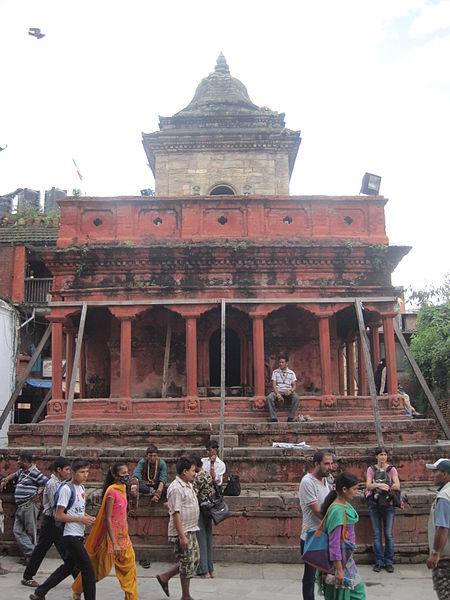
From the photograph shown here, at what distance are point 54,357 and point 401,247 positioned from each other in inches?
372

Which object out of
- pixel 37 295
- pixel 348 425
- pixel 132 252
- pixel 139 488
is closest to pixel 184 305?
pixel 132 252

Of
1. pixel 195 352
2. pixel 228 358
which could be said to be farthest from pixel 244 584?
pixel 228 358

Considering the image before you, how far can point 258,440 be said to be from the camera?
12594 millimetres

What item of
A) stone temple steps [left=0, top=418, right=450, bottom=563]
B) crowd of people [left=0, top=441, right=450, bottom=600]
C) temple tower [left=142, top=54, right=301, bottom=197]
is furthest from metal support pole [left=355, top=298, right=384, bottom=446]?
temple tower [left=142, top=54, right=301, bottom=197]

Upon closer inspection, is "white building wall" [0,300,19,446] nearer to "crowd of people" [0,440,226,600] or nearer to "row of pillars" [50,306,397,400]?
"row of pillars" [50,306,397,400]

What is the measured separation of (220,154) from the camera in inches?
810

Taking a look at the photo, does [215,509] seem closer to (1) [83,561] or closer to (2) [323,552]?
(1) [83,561]

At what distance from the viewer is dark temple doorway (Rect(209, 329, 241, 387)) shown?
16.9 metres

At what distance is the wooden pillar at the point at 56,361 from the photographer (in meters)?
15.0

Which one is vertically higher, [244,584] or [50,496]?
[50,496]

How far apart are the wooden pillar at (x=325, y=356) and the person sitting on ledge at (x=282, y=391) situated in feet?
4.35

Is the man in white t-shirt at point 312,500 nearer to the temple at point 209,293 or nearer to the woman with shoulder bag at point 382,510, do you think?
the woman with shoulder bag at point 382,510

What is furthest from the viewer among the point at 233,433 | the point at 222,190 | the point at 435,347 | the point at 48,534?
the point at 435,347

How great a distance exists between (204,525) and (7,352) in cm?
1859
